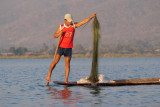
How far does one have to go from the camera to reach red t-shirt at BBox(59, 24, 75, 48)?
16.5 meters

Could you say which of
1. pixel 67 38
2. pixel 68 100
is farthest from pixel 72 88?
pixel 68 100

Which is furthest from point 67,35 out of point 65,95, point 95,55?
point 65,95

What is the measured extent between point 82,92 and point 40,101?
7.96ft

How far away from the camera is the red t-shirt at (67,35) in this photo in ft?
54.1

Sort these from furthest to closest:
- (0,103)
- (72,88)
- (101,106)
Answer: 1. (72,88)
2. (0,103)
3. (101,106)

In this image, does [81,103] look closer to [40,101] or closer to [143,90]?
[40,101]

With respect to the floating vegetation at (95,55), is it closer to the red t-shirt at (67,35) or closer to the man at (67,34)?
the man at (67,34)

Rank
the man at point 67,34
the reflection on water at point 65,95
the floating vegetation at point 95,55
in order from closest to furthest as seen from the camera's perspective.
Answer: the reflection on water at point 65,95
the man at point 67,34
the floating vegetation at point 95,55

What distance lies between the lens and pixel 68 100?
13.1 m

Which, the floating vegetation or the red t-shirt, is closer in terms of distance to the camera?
the red t-shirt

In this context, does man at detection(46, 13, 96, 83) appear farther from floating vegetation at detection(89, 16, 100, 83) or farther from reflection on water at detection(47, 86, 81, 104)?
reflection on water at detection(47, 86, 81, 104)

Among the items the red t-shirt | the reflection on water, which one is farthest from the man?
the reflection on water

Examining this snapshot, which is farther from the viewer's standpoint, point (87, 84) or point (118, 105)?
point (87, 84)

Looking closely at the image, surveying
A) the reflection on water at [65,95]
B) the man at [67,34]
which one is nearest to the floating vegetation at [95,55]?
the man at [67,34]
